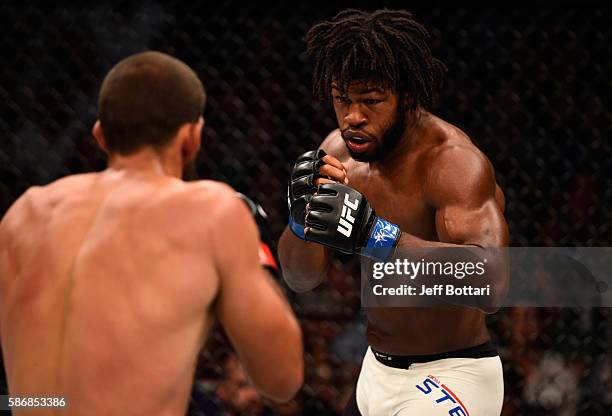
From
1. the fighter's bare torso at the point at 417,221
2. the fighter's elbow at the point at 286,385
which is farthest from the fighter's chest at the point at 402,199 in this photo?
the fighter's elbow at the point at 286,385

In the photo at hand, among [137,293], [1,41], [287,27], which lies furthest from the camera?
[287,27]

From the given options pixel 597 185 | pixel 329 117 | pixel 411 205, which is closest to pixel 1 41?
pixel 329 117

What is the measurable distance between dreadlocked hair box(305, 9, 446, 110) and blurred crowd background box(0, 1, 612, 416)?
0.76 m

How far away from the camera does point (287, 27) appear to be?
2674 mm

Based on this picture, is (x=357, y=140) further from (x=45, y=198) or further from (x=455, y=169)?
(x=45, y=198)

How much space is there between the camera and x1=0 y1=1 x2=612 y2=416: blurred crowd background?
8.32 ft

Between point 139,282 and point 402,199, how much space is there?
2.69ft

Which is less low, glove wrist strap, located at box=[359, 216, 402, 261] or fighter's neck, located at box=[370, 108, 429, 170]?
fighter's neck, located at box=[370, 108, 429, 170]

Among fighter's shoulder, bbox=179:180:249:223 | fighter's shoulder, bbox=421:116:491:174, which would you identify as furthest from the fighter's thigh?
fighter's shoulder, bbox=179:180:249:223

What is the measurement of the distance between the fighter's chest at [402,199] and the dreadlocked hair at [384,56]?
0.15 meters

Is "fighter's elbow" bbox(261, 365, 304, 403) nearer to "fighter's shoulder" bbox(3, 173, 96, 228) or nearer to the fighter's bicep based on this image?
"fighter's shoulder" bbox(3, 173, 96, 228)

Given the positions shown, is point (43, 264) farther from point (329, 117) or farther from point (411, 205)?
point (329, 117)

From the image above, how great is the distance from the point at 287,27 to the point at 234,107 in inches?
11.4

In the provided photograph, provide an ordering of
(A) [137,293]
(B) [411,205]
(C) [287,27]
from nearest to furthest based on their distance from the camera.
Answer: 1. (A) [137,293]
2. (B) [411,205]
3. (C) [287,27]
